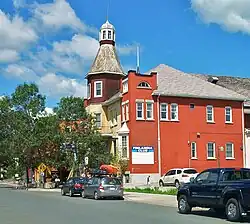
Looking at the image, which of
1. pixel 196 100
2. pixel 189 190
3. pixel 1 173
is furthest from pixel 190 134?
pixel 1 173

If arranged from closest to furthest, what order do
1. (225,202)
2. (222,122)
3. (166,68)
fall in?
(225,202) → (222,122) → (166,68)

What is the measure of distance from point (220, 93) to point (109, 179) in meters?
25.9

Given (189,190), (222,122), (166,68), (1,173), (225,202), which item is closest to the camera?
(225,202)

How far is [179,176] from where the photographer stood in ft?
133

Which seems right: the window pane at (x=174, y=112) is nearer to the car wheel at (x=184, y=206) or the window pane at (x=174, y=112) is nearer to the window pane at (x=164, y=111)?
the window pane at (x=164, y=111)

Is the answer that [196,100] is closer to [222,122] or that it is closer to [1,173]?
[222,122]

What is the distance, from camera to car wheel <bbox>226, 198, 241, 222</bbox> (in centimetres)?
1647

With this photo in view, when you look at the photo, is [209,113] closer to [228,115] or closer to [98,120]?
[228,115]

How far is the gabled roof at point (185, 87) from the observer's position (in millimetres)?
51375

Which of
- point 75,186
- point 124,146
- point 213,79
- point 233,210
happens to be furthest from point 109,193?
point 213,79

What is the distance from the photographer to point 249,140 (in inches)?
2137

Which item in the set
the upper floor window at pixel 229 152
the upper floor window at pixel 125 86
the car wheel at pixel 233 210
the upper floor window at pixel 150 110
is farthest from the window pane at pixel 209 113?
the car wheel at pixel 233 210

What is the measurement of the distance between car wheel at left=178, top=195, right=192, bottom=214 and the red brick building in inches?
1105

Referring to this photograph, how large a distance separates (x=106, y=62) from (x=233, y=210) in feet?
141
